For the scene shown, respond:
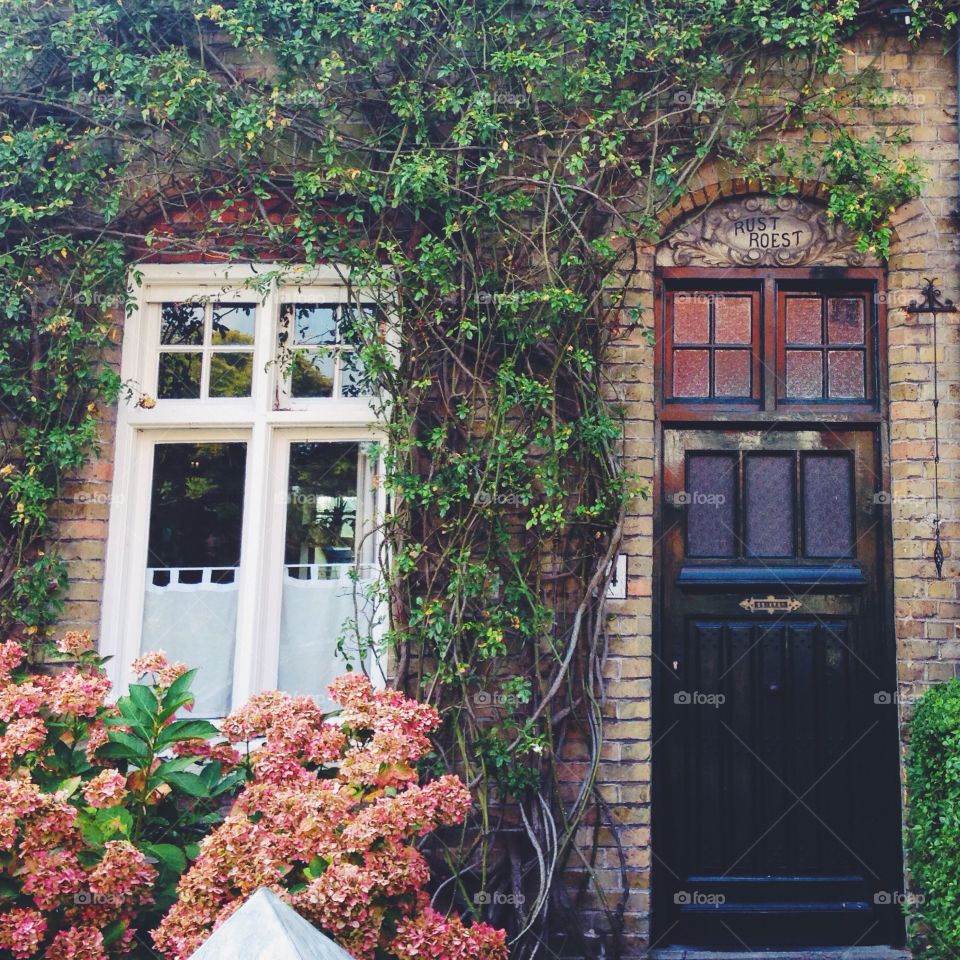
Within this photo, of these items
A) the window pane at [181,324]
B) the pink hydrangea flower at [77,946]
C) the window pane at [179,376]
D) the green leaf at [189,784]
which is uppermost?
the window pane at [181,324]

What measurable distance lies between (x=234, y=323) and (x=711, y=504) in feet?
8.51

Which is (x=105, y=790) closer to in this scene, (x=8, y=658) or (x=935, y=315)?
(x=8, y=658)

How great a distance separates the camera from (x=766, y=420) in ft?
15.3

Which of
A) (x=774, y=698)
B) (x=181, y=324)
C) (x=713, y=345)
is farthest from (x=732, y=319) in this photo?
(x=181, y=324)

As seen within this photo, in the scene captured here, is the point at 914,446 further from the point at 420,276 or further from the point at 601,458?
the point at 420,276

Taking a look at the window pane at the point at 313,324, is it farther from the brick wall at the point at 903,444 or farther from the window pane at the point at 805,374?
the window pane at the point at 805,374

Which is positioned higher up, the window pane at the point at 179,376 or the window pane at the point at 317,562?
the window pane at the point at 179,376

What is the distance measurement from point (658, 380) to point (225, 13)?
2.79 m

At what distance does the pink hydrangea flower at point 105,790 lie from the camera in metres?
3.18

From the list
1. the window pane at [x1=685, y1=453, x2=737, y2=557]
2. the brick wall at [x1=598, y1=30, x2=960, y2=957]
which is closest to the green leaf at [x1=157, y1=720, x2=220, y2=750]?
the brick wall at [x1=598, y1=30, x2=960, y2=957]

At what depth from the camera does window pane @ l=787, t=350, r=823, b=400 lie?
4.73 meters

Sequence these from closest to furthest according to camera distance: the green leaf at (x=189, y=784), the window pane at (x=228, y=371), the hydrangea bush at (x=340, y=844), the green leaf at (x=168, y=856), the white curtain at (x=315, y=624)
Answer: the hydrangea bush at (x=340, y=844), the green leaf at (x=168, y=856), the green leaf at (x=189, y=784), the white curtain at (x=315, y=624), the window pane at (x=228, y=371)

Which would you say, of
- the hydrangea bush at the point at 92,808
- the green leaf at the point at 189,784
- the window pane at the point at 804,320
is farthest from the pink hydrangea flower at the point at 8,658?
the window pane at the point at 804,320

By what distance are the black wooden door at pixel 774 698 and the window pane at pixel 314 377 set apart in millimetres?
1719
